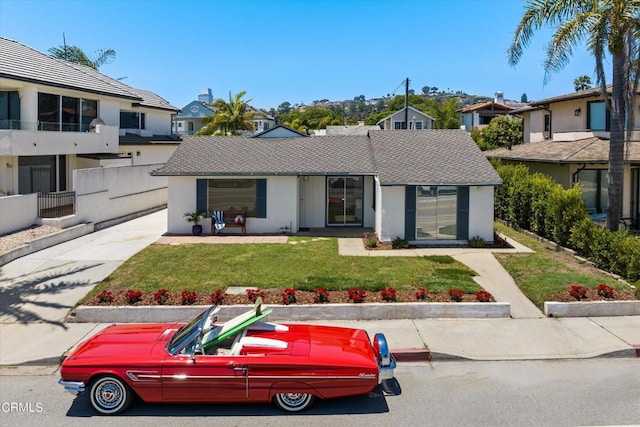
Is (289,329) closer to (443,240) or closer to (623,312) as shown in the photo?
(623,312)

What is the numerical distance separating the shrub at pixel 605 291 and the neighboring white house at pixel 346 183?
5.98 metres

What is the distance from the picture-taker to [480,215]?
1756cm

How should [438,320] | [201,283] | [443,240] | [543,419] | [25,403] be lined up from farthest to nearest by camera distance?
[443,240]
[201,283]
[438,320]
[25,403]
[543,419]

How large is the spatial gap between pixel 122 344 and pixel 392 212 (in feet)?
37.3

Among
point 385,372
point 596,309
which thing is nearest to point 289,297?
point 385,372

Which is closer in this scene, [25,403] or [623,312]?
[25,403]

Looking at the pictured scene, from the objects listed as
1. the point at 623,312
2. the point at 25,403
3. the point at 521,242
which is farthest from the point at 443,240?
the point at 25,403

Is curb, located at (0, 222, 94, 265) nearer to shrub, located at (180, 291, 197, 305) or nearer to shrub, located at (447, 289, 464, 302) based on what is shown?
shrub, located at (180, 291, 197, 305)

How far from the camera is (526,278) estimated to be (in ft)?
43.9

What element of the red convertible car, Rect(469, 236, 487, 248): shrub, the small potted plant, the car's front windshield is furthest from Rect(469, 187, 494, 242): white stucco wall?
the car's front windshield

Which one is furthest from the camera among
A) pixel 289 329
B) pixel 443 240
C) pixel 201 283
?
pixel 443 240

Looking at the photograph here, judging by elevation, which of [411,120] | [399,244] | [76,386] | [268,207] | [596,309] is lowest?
[76,386]

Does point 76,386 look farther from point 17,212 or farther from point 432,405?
point 17,212

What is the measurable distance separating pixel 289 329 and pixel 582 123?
21240 millimetres
